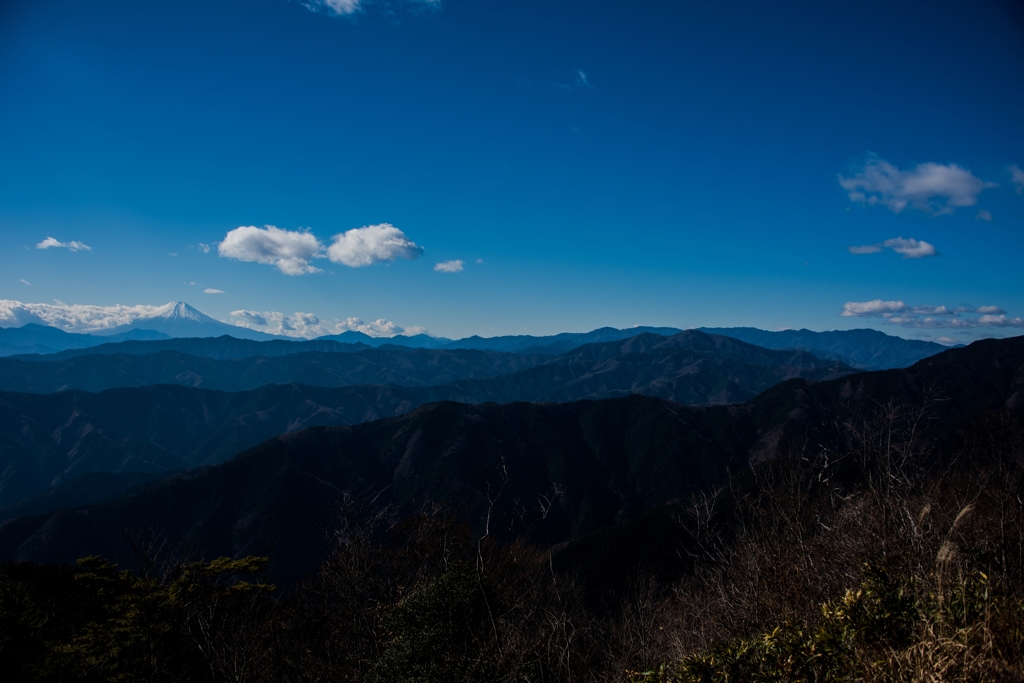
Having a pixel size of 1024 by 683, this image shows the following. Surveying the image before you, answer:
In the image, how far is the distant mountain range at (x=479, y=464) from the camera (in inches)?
4409

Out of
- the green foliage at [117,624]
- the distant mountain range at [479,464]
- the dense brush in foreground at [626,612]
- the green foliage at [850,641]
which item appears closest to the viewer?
the green foliage at [850,641]

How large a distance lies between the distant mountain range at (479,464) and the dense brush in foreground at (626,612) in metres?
61.7

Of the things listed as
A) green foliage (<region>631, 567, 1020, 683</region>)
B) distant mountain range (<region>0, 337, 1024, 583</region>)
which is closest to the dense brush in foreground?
green foliage (<region>631, 567, 1020, 683</region>)

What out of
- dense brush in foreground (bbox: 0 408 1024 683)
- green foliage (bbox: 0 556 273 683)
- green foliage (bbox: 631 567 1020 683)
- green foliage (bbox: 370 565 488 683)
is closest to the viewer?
green foliage (bbox: 631 567 1020 683)

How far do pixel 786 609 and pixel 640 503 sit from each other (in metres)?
149

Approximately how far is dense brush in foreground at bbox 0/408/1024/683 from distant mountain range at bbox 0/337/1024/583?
61.7 meters

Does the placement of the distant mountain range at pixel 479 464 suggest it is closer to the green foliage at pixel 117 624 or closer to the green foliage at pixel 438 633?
the green foliage at pixel 117 624

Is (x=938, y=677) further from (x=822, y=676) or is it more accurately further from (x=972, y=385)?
(x=972, y=385)

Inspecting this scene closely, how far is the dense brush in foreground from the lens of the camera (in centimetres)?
783

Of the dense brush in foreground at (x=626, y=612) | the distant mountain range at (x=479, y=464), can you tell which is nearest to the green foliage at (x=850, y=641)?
the dense brush in foreground at (x=626, y=612)

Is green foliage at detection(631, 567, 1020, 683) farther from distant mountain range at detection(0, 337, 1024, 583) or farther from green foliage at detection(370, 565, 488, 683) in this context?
distant mountain range at detection(0, 337, 1024, 583)

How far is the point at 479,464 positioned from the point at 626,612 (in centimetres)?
8804

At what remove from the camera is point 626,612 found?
37938 mm

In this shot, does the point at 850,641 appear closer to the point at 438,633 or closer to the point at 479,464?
the point at 438,633
